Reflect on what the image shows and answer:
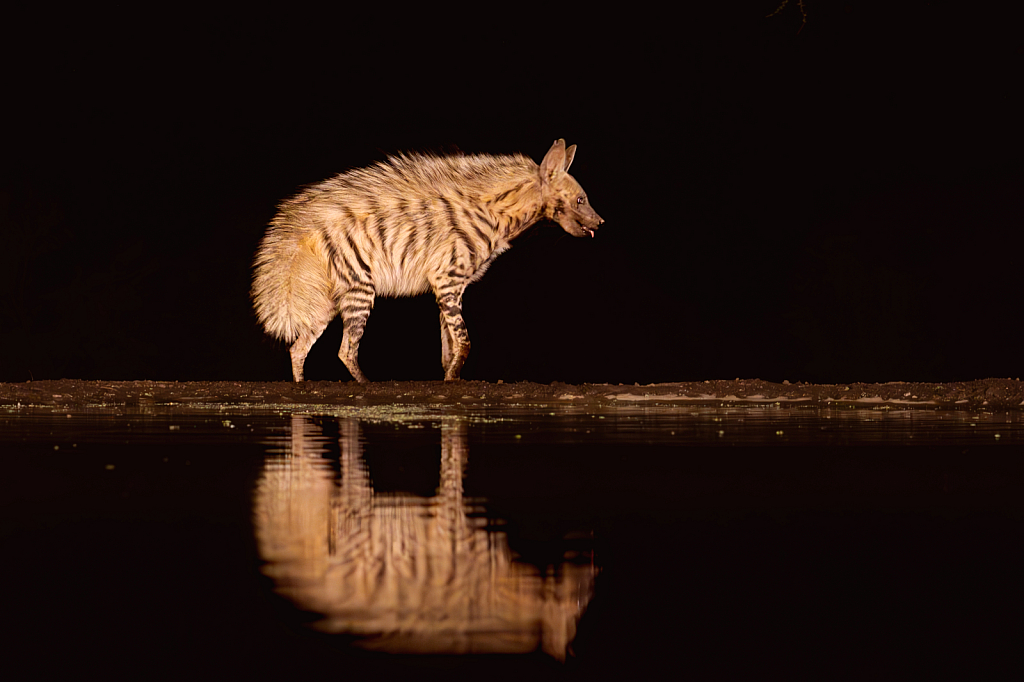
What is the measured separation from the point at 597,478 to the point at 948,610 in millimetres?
2571

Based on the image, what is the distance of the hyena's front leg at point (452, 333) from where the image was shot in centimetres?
1381

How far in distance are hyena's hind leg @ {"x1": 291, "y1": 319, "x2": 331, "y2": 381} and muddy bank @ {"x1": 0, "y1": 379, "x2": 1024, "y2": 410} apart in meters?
0.64

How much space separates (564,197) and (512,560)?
11.2 metres

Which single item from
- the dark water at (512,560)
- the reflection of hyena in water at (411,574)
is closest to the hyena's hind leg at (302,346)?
the dark water at (512,560)

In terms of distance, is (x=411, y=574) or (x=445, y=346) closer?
→ (x=411, y=574)

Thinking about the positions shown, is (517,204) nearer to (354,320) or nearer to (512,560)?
(354,320)

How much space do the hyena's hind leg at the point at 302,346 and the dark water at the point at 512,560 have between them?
23.6 feet

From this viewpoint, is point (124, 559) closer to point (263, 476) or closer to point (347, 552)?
point (347, 552)

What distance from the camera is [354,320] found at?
554 inches

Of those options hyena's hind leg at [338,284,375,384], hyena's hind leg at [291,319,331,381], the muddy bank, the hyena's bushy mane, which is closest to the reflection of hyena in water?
the muddy bank

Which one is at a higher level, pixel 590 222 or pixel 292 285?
pixel 590 222

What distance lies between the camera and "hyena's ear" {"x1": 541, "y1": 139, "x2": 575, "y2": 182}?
1442 cm

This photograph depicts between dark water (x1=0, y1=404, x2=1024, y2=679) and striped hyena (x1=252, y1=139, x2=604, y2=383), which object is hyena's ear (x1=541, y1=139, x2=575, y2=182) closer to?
striped hyena (x1=252, y1=139, x2=604, y2=383)

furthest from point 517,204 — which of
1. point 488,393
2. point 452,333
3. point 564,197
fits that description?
point 488,393
